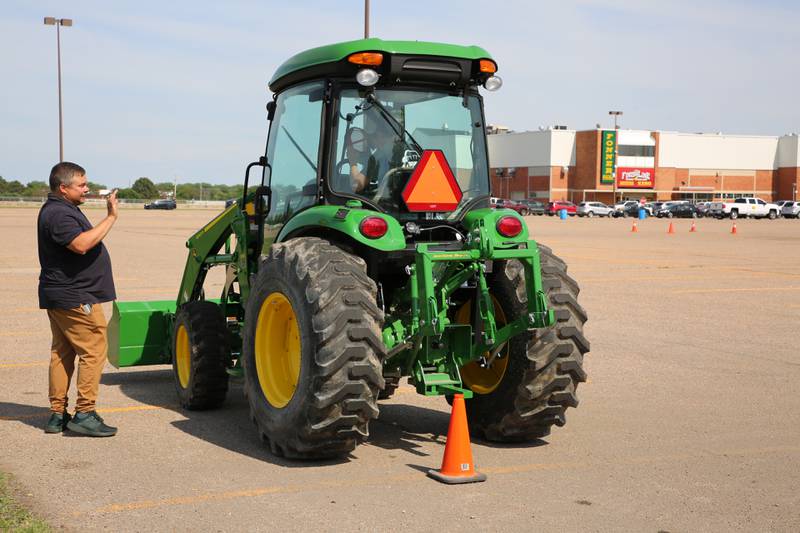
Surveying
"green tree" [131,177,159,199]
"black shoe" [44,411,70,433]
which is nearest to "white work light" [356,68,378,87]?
"black shoe" [44,411,70,433]

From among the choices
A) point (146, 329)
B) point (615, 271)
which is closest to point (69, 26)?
point (615, 271)

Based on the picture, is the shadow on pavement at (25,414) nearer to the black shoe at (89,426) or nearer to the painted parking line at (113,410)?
the painted parking line at (113,410)

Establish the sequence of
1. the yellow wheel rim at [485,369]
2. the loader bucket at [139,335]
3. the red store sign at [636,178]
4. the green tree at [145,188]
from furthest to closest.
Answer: the green tree at [145,188]
the red store sign at [636,178]
the loader bucket at [139,335]
the yellow wheel rim at [485,369]

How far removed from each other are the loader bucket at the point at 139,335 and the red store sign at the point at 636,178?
101 m

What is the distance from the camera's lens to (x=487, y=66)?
22.9 ft

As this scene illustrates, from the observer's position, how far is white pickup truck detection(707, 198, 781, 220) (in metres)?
74.2

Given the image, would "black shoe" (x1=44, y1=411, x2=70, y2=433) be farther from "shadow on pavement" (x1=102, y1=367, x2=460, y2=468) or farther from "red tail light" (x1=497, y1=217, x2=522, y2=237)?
"red tail light" (x1=497, y1=217, x2=522, y2=237)

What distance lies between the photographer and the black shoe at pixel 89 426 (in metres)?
6.98

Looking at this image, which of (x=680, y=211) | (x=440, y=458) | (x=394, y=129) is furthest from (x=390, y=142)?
(x=680, y=211)

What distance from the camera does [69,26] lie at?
67.9 meters

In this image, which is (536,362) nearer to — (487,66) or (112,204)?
(487,66)

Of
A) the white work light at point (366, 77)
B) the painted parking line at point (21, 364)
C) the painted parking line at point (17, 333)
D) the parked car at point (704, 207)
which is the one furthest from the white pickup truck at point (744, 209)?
the white work light at point (366, 77)

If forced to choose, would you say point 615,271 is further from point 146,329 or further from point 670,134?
point 670,134

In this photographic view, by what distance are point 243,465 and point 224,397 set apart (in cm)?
176
